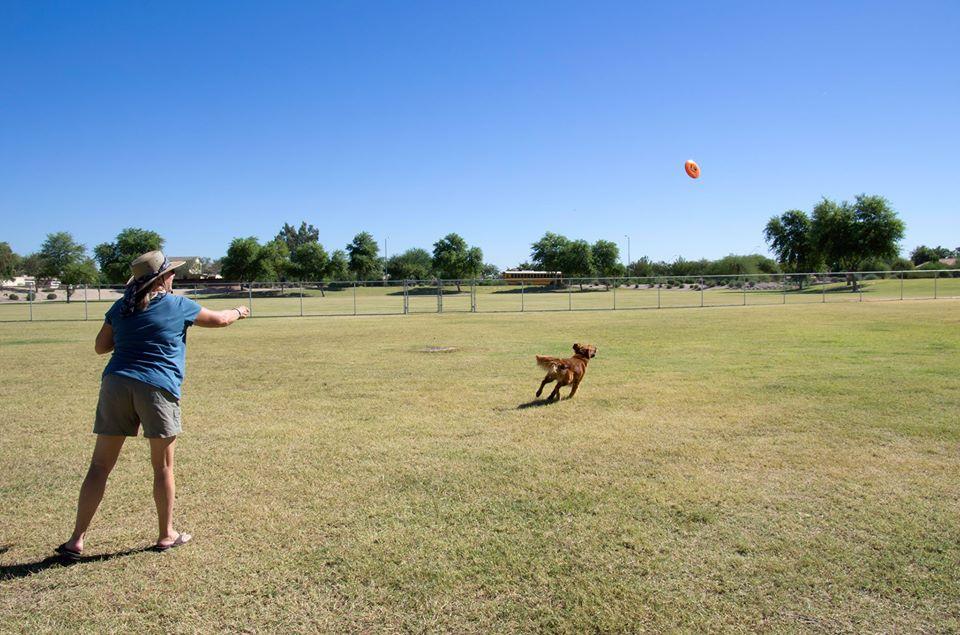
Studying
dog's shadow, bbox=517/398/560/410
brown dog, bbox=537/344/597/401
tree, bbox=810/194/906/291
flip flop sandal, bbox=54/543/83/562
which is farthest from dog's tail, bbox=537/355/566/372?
tree, bbox=810/194/906/291

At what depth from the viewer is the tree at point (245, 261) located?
76250 mm

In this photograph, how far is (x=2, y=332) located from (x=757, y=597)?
84.2 ft

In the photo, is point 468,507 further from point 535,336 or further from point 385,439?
point 535,336

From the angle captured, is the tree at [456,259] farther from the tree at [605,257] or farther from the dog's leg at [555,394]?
the dog's leg at [555,394]

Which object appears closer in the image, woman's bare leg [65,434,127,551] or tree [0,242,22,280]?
woman's bare leg [65,434,127,551]

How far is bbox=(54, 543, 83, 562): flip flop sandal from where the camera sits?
12.5ft

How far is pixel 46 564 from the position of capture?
3768mm

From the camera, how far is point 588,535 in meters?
4.04

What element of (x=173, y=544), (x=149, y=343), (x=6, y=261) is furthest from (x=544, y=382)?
(x=6, y=261)

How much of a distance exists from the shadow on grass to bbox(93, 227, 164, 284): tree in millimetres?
83351

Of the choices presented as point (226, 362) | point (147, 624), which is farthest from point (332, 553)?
point (226, 362)

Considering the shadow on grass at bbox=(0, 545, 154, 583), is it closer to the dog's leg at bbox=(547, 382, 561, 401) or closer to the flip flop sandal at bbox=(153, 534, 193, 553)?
the flip flop sandal at bbox=(153, 534, 193, 553)

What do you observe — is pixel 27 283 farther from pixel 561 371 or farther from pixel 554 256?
pixel 561 371

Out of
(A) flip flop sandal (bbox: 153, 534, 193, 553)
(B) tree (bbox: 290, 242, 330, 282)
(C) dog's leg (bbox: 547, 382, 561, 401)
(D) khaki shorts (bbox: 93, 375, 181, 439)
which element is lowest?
(A) flip flop sandal (bbox: 153, 534, 193, 553)
